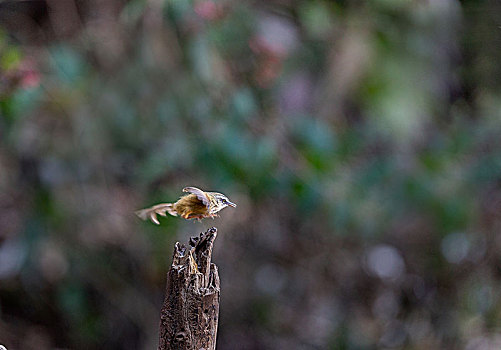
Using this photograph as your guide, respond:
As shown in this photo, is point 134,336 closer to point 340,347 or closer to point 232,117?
point 340,347

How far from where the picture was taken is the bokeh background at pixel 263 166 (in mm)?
1467

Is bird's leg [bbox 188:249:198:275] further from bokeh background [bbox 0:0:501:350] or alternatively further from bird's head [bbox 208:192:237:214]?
bokeh background [bbox 0:0:501:350]

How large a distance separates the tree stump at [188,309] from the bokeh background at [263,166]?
645 mm

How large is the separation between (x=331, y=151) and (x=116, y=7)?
2.45 ft

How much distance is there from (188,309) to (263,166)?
941 millimetres

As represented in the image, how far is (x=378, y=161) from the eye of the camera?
5.49 ft

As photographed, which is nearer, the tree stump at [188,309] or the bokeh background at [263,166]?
the tree stump at [188,309]

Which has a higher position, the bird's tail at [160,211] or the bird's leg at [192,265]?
the bird's tail at [160,211]

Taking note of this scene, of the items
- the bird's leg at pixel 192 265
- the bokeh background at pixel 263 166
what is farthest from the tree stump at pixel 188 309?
the bokeh background at pixel 263 166

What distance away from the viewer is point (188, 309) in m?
0.44

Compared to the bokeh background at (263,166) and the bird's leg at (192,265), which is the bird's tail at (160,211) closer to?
the bird's leg at (192,265)

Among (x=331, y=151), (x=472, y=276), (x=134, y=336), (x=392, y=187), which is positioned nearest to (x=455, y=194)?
(x=392, y=187)

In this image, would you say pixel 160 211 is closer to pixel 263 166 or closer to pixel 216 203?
pixel 216 203

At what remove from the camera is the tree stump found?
1.44 feet
